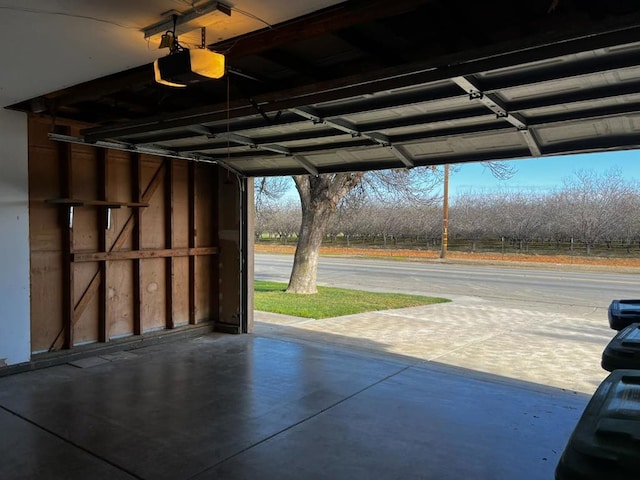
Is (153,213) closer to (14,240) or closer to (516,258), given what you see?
(14,240)

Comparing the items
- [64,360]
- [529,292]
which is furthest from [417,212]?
[64,360]

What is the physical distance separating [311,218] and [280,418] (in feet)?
27.5

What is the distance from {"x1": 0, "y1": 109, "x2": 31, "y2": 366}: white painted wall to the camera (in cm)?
461

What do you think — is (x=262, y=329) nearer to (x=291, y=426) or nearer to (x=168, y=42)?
(x=291, y=426)

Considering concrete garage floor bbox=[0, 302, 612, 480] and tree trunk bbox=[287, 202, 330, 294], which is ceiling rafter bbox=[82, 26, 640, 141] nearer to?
concrete garage floor bbox=[0, 302, 612, 480]

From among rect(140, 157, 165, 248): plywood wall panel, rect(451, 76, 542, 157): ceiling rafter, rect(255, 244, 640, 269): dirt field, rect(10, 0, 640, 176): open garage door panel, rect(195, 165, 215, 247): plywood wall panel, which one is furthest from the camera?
rect(255, 244, 640, 269): dirt field

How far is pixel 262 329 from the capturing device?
23.8 ft

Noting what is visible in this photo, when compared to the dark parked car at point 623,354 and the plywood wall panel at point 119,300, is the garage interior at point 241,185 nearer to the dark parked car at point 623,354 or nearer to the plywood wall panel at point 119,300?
the plywood wall panel at point 119,300

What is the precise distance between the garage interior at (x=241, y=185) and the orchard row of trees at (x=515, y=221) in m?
19.6

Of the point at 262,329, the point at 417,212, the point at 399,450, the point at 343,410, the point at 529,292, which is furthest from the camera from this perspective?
the point at 417,212

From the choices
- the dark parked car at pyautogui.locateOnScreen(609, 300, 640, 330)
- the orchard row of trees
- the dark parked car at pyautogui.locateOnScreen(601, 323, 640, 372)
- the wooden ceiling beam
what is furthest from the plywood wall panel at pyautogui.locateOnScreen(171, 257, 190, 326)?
the orchard row of trees

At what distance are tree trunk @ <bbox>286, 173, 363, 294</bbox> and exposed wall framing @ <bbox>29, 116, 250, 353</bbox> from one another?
4896 millimetres

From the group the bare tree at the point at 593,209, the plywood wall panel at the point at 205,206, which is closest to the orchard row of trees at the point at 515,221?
the bare tree at the point at 593,209

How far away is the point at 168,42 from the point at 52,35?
75 centimetres
